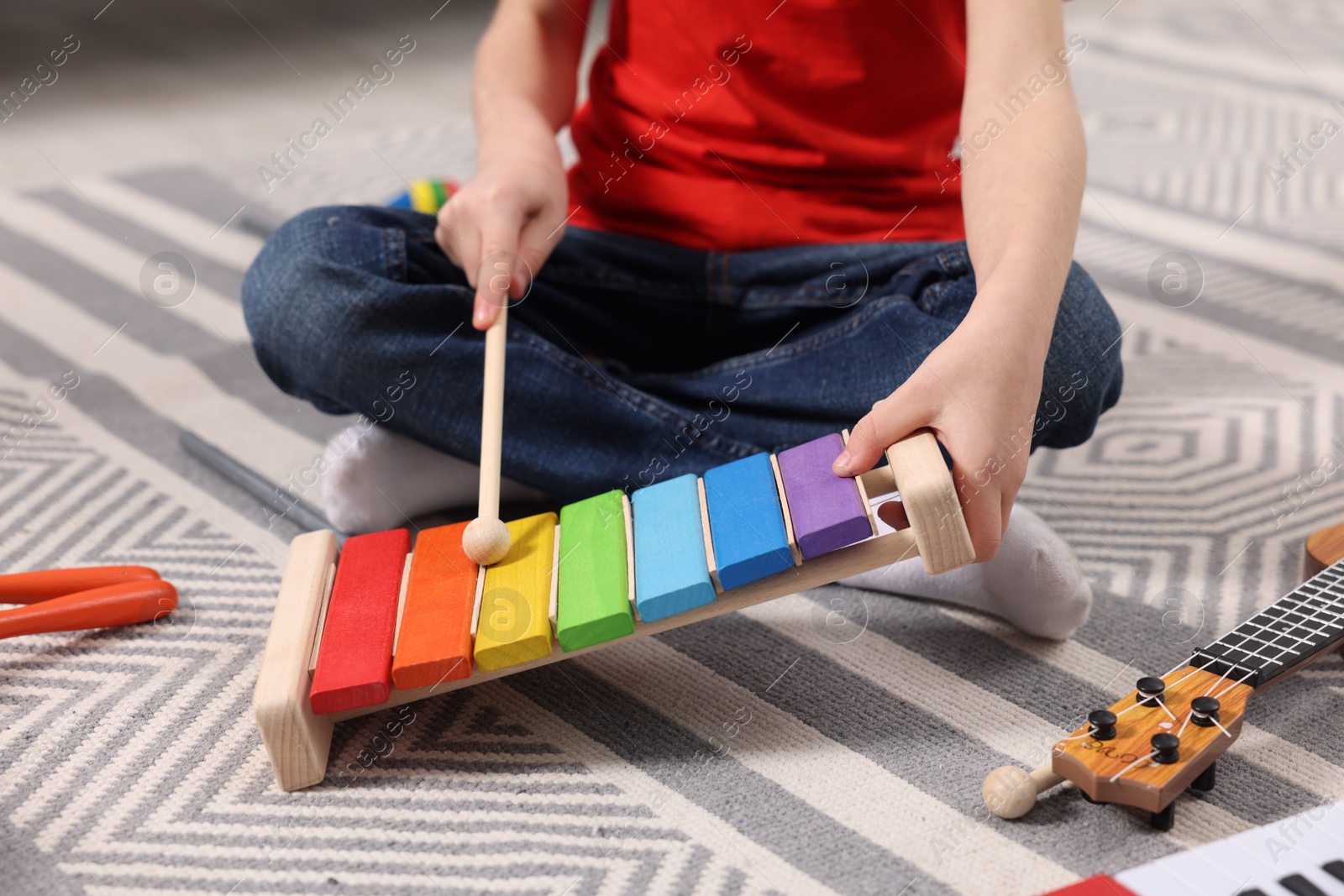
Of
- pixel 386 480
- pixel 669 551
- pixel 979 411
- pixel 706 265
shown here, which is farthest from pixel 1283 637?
pixel 386 480

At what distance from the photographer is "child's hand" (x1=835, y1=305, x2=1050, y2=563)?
25.2 inches

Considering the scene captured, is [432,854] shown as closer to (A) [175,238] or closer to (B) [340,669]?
(B) [340,669]

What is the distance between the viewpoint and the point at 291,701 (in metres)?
0.62

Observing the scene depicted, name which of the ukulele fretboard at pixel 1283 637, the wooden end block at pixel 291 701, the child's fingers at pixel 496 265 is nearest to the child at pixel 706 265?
the child's fingers at pixel 496 265

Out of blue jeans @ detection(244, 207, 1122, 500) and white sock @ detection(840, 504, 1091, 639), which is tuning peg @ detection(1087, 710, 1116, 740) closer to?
white sock @ detection(840, 504, 1091, 639)

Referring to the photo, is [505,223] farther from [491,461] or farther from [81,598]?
[81,598]

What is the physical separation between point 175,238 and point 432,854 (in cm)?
120

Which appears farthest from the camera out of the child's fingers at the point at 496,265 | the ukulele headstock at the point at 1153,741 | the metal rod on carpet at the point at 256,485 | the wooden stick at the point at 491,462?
the metal rod on carpet at the point at 256,485

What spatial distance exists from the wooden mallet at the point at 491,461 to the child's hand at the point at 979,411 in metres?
0.23

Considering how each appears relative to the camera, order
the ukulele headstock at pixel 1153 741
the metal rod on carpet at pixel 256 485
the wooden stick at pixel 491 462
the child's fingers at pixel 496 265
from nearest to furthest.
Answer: the ukulele headstock at pixel 1153 741, the wooden stick at pixel 491 462, the child's fingers at pixel 496 265, the metal rod on carpet at pixel 256 485

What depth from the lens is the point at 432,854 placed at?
60cm

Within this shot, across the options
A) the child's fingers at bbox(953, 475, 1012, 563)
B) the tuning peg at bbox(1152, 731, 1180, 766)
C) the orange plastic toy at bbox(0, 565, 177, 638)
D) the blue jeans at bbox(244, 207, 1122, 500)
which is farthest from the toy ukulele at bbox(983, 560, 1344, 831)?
the orange plastic toy at bbox(0, 565, 177, 638)

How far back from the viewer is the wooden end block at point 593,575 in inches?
Answer: 25.7

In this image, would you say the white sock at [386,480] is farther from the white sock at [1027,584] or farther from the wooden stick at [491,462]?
the white sock at [1027,584]
